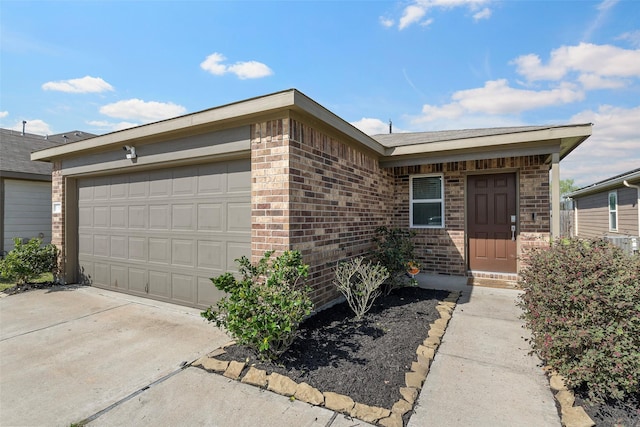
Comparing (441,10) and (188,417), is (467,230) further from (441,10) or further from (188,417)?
(188,417)

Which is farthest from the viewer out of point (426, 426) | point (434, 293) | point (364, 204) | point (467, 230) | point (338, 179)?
point (467, 230)

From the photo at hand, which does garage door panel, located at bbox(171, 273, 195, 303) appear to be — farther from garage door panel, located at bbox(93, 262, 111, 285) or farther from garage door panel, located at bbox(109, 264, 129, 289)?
garage door panel, located at bbox(93, 262, 111, 285)

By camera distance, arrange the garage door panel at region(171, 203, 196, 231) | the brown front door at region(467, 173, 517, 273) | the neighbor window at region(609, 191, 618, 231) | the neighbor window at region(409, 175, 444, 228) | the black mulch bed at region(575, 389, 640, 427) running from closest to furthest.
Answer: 1. the black mulch bed at region(575, 389, 640, 427)
2. the garage door panel at region(171, 203, 196, 231)
3. the brown front door at region(467, 173, 517, 273)
4. the neighbor window at region(409, 175, 444, 228)
5. the neighbor window at region(609, 191, 618, 231)

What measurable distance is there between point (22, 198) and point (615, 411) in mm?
12079

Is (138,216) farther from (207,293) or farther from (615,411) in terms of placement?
(615,411)

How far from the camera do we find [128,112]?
15.9 meters

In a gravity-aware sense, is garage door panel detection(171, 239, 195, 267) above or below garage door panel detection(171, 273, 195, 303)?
above

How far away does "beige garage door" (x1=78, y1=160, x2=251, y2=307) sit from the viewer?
4203 millimetres

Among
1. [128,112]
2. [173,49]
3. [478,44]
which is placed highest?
[128,112]

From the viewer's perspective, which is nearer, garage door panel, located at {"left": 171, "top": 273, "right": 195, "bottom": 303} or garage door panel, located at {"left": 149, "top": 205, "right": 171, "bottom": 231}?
garage door panel, located at {"left": 171, "top": 273, "right": 195, "bottom": 303}

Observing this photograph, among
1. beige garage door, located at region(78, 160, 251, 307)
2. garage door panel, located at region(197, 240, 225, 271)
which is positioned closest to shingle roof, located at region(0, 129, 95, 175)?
beige garage door, located at region(78, 160, 251, 307)

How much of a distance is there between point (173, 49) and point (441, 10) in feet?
17.0

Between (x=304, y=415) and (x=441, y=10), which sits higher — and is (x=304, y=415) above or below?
below

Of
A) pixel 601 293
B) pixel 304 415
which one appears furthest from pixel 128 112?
pixel 601 293
